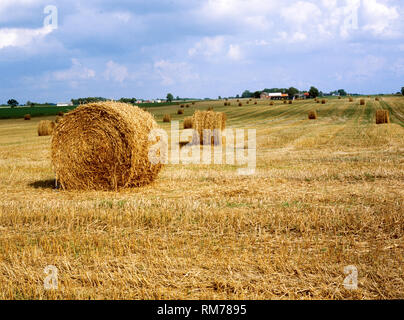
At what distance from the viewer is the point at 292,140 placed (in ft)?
62.8

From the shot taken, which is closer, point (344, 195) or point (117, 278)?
point (117, 278)

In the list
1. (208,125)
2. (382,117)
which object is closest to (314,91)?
(382,117)

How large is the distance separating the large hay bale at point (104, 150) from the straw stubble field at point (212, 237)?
1.69 ft

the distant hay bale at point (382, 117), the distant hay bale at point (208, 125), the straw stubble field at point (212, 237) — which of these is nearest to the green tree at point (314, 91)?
the distant hay bale at point (382, 117)

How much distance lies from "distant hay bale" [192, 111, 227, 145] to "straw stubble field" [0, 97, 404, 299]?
7.82 meters

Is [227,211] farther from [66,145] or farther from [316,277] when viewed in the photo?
[66,145]

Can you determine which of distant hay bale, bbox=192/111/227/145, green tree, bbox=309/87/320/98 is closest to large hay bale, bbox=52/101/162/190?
distant hay bale, bbox=192/111/227/145

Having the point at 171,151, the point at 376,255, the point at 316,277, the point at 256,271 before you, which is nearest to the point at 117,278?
the point at 256,271

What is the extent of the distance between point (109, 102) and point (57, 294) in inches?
265

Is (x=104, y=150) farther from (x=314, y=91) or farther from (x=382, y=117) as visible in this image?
(x=314, y=91)

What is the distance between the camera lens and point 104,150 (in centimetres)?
978

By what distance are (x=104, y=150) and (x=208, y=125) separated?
29.9 feet

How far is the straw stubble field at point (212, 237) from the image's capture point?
169 inches

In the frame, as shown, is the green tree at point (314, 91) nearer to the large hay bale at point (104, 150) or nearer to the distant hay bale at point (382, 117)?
the distant hay bale at point (382, 117)
